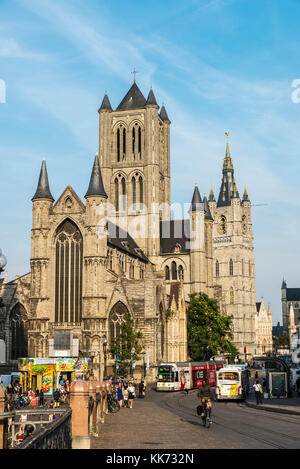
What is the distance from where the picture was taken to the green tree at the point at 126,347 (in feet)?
189

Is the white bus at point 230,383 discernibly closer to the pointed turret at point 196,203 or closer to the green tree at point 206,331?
the green tree at point 206,331

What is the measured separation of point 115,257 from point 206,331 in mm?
16675

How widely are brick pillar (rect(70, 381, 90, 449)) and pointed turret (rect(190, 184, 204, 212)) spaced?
75817 mm

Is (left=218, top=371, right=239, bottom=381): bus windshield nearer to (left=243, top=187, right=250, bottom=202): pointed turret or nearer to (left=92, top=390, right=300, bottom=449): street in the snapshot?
(left=92, top=390, right=300, bottom=449): street

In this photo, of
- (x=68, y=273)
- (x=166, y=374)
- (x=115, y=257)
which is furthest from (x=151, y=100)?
(x=166, y=374)

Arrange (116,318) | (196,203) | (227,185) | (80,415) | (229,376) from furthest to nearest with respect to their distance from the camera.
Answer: (227,185), (196,203), (116,318), (229,376), (80,415)

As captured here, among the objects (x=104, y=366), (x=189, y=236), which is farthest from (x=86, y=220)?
(x=189, y=236)

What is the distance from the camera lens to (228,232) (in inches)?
5497

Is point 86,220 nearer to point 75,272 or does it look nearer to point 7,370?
point 75,272

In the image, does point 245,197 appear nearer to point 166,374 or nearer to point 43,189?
point 43,189

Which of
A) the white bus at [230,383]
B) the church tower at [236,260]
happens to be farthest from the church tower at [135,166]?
the white bus at [230,383]

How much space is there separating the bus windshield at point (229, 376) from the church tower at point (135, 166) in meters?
49.9

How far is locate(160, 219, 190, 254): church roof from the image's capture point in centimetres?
9238

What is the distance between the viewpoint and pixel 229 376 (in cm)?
3953
